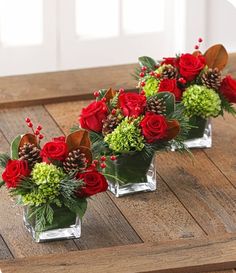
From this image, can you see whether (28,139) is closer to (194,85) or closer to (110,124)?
(110,124)

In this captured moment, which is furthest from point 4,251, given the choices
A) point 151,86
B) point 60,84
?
point 60,84

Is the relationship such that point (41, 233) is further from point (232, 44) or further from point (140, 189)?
point (232, 44)

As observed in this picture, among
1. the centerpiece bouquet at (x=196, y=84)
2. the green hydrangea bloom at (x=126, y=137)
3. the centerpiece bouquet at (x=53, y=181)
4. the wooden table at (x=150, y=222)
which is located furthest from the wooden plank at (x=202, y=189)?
the centerpiece bouquet at (x=53, y=181)

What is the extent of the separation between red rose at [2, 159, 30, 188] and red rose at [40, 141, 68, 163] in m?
0.06

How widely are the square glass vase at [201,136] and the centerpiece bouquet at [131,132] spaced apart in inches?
9.6

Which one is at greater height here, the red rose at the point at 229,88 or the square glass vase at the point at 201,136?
the red rose at the point at 229,88

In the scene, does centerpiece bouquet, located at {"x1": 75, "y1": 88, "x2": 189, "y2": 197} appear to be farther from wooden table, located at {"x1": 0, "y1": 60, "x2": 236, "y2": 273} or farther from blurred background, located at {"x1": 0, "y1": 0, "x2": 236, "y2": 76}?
blurred background, located at {"x1": 0, "y1": 0, "x2": 236, "y2": 76}

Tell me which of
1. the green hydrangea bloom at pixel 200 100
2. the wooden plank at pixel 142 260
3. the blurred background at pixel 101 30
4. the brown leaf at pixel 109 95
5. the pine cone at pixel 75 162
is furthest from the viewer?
the blurred background at pixel 101 30

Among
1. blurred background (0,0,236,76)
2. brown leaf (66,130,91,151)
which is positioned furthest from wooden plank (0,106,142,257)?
blurred background (0,0,236,76)

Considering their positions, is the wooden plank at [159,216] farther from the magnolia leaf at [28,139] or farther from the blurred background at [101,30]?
the blurred background at [101,30]

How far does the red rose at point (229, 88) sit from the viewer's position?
3.39 metres

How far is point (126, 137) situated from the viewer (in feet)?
10.2

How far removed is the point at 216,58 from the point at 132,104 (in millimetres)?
422

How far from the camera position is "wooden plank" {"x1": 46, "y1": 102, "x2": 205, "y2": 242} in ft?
9.98
